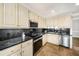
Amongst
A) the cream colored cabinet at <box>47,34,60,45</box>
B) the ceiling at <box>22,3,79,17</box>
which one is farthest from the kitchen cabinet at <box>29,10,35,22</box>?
the cream colored cabinet at <box>47,34,60,45</box>

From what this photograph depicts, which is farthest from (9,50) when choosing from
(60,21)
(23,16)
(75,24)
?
(75,24)

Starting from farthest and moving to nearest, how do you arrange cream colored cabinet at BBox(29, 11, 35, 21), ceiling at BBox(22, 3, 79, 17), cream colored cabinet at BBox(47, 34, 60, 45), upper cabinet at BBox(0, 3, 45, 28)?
cream colored cabinet at BBox(47, 34, 60, 45) < cream colored cabinet at BBox(29, 11, 35, 21) < ceiling at BBox(22, 3, 79, 17) < upper cabinet at BBox(0, 3, 45, 28)

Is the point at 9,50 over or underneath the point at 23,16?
underneath

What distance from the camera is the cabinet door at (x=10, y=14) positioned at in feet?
4.70

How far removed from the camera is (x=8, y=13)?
1494mm

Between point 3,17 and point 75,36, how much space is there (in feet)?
6.09

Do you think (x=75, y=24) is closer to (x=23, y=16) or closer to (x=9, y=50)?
(x=23, y=16)

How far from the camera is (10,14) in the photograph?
1553 millimetres

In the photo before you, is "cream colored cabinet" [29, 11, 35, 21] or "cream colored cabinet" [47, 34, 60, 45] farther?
"cream colored cabinet" [47, 34, 60, 45]

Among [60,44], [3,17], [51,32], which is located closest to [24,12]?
[3,17]

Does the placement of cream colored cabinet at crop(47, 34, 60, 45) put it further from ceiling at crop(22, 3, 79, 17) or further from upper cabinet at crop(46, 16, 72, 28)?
ceiling at crop(22, 3, 79, 17)

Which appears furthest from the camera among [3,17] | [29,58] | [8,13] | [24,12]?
[24,12]

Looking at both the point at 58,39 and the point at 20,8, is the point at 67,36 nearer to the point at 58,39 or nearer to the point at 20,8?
the point at 58,39

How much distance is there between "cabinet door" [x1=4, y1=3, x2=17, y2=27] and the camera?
1.43m
